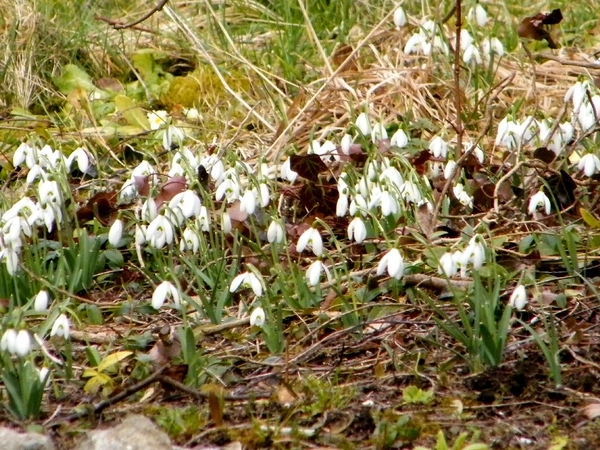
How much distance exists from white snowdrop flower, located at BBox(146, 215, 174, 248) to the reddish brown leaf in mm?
733

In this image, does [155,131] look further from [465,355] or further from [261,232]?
[465,355]

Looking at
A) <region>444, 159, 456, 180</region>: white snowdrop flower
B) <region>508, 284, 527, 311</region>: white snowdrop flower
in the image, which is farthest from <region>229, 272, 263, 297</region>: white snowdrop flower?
Answer: <region>444, 159, 456, 180</region>: white snowdrop flower

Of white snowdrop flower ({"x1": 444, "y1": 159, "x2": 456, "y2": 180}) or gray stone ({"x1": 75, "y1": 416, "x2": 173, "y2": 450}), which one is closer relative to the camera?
gray stone ({"x1": 75, "y1": 416, "x2": 173, "y2": 450})

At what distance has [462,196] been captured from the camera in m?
3.94

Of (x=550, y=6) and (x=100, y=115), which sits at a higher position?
(x=550, y=6)

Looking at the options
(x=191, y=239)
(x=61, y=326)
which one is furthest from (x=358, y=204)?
(x=61, y=326)

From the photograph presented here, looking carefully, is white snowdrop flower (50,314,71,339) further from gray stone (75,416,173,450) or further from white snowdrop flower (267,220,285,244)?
white snowdrop flower (267,220,285,244)

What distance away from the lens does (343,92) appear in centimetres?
517

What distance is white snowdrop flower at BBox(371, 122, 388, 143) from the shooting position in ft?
13.6

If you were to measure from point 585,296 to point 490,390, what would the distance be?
2.26 ft

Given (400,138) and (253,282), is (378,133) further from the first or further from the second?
(253,282)

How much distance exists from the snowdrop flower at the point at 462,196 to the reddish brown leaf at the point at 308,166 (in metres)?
0.48

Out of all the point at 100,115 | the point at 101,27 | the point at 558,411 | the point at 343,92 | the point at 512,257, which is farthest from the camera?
the point at 101,27

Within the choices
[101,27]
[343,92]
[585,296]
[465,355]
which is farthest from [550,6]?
[465,355]
